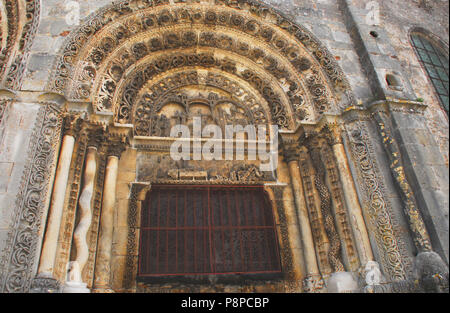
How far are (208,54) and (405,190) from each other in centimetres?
497

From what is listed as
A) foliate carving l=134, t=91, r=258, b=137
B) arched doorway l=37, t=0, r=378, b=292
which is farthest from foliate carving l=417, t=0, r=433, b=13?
foliate carving l=134, t=91, r=258, b=137

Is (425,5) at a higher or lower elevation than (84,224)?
higher

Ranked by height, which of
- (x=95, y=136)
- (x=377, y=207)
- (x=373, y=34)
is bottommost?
(x=377, y=207)

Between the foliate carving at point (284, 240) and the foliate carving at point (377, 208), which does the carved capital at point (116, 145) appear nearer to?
the foliate carving at point (284, 240)

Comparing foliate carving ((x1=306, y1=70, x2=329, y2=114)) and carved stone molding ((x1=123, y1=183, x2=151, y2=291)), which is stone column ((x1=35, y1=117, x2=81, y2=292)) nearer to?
carved stone molding ((x1=123, y1=183, x2=151, y2=291))

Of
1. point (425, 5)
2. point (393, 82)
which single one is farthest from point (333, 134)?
point (425, 5)

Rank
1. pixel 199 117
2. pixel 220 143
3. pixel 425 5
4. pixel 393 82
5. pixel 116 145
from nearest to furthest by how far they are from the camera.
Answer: pixel 116 145 → pixel 393 82 → pixel 220 143 → pixel 199 117 → pixel 425 5

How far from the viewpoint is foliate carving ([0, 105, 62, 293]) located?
380 centimetres

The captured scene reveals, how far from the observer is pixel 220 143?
6.59 metres

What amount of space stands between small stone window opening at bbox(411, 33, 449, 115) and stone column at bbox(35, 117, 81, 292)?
7.50 metres

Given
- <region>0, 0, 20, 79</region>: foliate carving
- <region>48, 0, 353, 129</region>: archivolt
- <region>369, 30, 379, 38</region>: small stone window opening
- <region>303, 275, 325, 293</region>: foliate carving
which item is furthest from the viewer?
<region>369, 30, 379, 38</region>: small stone window opening

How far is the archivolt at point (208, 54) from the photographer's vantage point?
597 cm

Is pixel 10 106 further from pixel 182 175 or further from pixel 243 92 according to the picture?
pixel 243 92

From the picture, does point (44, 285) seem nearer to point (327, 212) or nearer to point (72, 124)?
point (72, 124)
